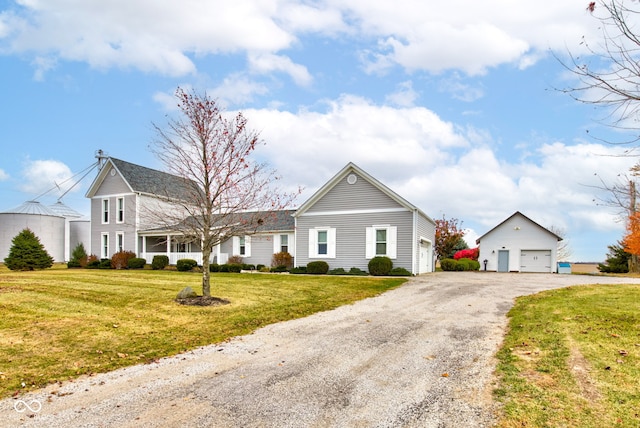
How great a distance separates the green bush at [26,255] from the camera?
25172 mm

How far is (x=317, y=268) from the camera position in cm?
2417

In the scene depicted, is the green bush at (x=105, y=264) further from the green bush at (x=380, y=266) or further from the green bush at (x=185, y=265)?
the green bush at (x=380, y=266)

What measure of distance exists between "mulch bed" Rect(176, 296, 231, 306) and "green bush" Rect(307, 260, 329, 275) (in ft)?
39.4

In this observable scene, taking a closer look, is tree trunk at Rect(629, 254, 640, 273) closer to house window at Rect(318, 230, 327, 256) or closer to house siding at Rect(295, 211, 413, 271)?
house siding at Rect(295, 211, 413, 271)

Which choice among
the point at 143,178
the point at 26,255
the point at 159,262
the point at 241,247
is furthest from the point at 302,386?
the point at 143,178

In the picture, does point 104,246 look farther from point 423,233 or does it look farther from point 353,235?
point 423,233

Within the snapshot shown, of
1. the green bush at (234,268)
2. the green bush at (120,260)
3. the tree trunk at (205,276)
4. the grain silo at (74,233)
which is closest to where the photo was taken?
the tree trunk at (205,276)

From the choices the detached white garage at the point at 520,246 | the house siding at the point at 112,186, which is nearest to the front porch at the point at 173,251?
the house siding at the point at 112,186

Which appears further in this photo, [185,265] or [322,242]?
[185,265]

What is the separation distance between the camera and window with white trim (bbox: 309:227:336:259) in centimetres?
2480

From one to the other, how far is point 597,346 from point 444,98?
9.81 m

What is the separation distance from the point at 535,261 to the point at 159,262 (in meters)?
28.8

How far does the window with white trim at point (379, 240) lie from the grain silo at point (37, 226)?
3045cm

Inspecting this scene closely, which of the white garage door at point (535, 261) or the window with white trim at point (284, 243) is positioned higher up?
the window with white trim at point (284, 243)
